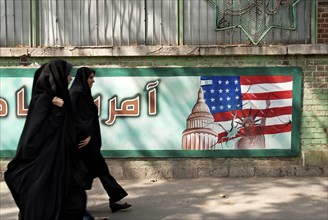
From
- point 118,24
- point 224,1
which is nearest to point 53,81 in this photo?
point 118,24

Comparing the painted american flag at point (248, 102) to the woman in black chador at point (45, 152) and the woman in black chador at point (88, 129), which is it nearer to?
the woman in black chador at point (88, 129)

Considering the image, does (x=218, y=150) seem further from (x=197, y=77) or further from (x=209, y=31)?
(x=209, y=31)

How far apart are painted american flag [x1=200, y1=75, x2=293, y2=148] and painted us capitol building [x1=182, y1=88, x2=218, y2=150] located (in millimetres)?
84

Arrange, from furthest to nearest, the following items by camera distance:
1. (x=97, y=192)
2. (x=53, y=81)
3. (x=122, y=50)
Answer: (x=122, y=50) < (x=97, y=192) < (x=53, y=81)

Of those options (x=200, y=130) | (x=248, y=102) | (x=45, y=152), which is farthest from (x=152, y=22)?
(x=45, y=152)

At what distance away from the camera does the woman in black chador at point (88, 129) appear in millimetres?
5961

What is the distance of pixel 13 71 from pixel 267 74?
3.96m

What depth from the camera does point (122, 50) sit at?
8.39 m

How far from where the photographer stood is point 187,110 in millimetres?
8453

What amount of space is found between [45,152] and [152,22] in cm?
400

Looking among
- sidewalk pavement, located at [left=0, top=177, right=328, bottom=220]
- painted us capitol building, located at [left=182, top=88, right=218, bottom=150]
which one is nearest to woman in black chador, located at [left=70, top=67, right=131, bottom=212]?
sidewalk pavement, located at [left=0, top=177, right=328, bottom=220]

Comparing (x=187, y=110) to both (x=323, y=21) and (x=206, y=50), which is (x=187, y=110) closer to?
(x=206, y=50)

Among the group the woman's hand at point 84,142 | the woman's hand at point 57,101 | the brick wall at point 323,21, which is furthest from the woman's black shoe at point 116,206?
the brick wall at point 323,21

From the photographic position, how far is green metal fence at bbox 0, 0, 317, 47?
8.47 meters
